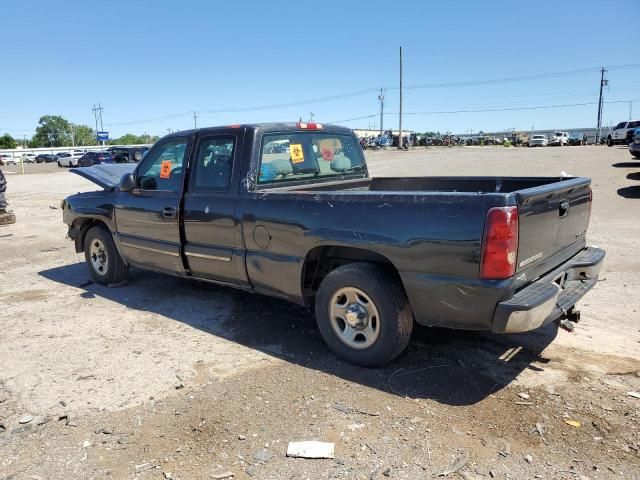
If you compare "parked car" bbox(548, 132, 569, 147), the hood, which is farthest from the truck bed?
"parked car" bbox(548, 132, 569, 147)

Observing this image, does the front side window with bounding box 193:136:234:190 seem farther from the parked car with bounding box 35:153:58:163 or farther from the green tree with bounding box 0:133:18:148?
the green tree with bounding box 0:133:18:148

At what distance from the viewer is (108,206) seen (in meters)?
5.95

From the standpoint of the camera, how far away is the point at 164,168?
17.4 ft

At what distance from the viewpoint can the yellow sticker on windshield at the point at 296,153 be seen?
484cm

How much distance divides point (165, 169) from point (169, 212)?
1.69ft

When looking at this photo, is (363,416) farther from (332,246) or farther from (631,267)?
(631,267)

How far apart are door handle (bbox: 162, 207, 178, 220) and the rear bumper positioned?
3.24m

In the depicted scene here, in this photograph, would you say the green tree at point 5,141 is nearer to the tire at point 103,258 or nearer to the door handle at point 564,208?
the tire at point 103,258

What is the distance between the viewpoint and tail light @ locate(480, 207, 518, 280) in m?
3.04

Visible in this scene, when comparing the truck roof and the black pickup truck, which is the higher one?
the truck roof

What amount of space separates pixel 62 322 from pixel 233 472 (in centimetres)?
323

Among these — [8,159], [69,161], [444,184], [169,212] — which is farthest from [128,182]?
[8,159]

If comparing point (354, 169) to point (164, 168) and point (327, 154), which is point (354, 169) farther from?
point (164, 168)

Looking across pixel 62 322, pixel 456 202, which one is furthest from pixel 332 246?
pixel 62 322
